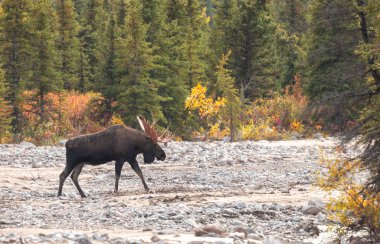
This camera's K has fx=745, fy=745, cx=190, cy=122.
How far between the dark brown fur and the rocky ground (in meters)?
0.54

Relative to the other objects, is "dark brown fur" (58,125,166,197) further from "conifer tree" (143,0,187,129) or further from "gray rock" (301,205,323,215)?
"conifer tree" (143,0,187,129)

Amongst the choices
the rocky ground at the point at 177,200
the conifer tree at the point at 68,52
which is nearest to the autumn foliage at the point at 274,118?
the rocky ground at the point at 177,200

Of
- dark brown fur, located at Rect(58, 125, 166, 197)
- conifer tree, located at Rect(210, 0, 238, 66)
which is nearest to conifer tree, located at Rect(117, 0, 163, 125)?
conifer tree, located at Rect(210, 0, 238, 66)

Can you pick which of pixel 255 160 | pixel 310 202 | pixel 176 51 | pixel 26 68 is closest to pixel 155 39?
pixel 176 51

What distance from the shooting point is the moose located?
16.0m

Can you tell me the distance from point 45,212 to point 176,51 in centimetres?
1948

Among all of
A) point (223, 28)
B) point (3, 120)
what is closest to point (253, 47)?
point (223, 28)

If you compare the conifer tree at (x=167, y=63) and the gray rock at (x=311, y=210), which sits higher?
the conifer tree at (x=167, y=63)

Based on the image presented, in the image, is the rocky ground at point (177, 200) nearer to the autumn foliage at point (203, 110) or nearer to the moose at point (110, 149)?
the moose at point (110, 149)

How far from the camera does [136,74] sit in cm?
2855

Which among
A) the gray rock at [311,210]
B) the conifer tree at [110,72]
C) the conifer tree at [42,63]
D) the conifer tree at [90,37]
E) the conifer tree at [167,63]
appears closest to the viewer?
the gray rock at [311,210]

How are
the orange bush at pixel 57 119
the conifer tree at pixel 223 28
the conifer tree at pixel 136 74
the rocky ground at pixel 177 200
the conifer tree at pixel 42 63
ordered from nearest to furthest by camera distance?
the rocky ground at pixel 177 200
the conifer tree at pixel 136 74
the orange bush at pixel 57 119
the conifer tree at pixel 42 63
the conifer tree at pixel 223 28

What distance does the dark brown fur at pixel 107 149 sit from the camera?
16.0 m

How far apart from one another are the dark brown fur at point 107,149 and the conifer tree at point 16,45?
15034 millimetres
